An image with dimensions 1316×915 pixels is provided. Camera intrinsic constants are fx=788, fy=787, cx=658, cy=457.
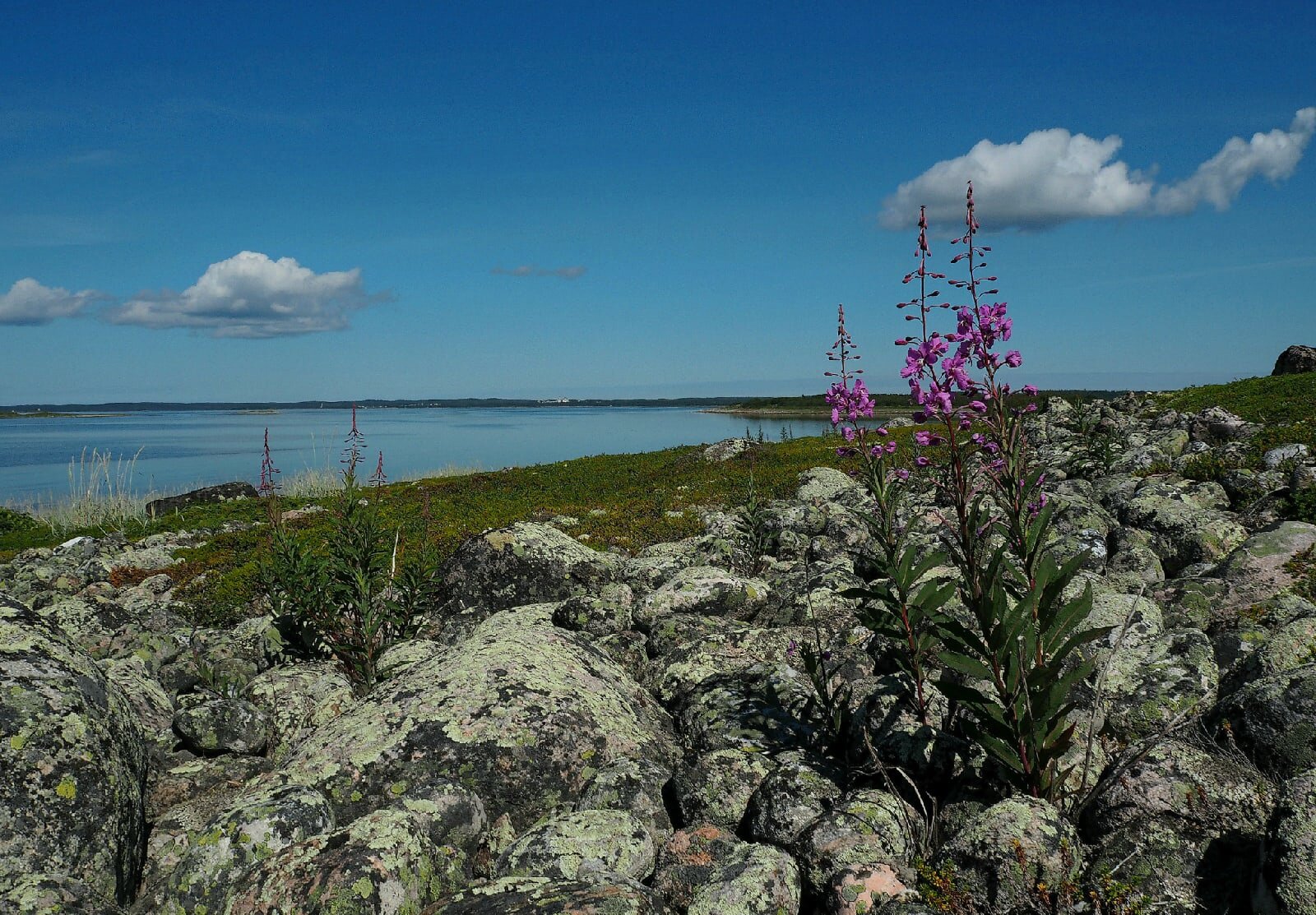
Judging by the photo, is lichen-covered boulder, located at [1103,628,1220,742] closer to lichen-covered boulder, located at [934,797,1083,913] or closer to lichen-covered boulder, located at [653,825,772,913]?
lichen-covered boulder, located at [934,797,1083,913]

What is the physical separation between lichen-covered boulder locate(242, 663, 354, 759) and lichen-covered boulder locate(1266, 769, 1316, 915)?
6851mm

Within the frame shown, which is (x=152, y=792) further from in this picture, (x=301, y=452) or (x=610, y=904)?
(x=301, y=452)

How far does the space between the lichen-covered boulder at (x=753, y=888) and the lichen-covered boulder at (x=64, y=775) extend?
3343 millimetres

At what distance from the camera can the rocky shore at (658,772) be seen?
4.10 metres

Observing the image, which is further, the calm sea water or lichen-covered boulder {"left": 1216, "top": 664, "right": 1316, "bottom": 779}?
the calm sea water

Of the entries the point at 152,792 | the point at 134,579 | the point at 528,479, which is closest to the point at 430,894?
the point at 152,792

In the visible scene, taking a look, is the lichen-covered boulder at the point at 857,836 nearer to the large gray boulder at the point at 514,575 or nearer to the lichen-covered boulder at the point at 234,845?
the lichen-covered boulder at the point at 234,845

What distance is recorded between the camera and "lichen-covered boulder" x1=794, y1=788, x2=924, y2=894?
14.6 ft

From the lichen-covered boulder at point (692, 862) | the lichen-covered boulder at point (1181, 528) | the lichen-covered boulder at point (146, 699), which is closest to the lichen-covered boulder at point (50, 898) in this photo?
the lichen-covered boulder at point (146, 699)

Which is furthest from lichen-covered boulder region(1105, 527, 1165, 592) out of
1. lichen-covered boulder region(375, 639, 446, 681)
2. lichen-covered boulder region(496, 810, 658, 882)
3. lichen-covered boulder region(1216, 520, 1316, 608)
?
lichen-covered boulder region(375, 639, 446, 681)

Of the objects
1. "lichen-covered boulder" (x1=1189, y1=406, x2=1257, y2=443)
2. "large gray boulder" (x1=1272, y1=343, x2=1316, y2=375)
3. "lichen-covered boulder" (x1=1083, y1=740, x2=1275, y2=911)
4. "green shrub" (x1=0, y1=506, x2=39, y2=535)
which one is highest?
"large gray boulder" (x1=1272, y1=343, x2=1316, y2=375)

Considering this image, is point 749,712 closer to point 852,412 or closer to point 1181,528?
point 852,412

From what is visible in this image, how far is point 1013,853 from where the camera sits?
4.05 metres

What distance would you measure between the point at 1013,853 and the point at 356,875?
3.40 meters
